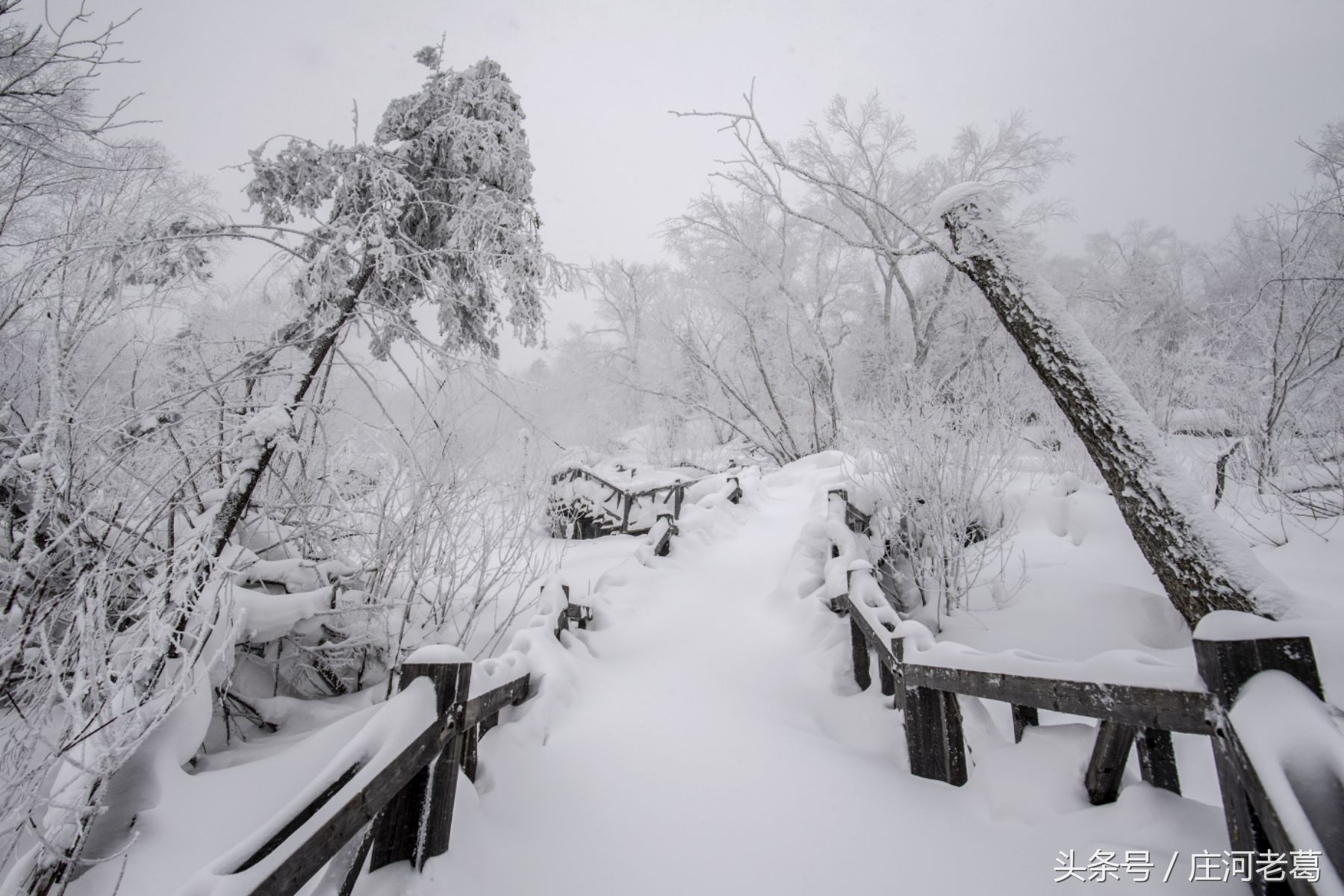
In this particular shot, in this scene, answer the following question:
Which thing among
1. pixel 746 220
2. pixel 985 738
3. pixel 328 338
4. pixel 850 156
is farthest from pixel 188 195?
pixel 850 156

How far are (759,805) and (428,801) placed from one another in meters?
1.53

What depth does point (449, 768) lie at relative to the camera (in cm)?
212

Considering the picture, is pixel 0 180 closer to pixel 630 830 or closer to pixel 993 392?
pixel 630 830

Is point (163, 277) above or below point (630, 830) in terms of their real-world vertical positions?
above

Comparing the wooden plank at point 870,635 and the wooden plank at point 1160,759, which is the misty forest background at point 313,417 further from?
the wooden plank at point 1160,759

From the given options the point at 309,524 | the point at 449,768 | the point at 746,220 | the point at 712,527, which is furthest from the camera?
the point at 746,220

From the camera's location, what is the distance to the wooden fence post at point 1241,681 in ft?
4.46

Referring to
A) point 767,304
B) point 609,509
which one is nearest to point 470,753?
point 609,509

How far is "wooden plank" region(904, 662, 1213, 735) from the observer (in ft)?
5.13

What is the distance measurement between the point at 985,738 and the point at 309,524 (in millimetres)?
4823

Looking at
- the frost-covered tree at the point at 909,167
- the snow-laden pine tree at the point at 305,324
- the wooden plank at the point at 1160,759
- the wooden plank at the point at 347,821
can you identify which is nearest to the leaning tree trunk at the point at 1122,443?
the wooden plank at the point at 1160,759

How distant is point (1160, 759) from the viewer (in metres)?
1.95

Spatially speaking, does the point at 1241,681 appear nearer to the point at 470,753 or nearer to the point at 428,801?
the point at 428,801

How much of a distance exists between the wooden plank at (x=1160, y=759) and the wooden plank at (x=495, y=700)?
8.93 feet
